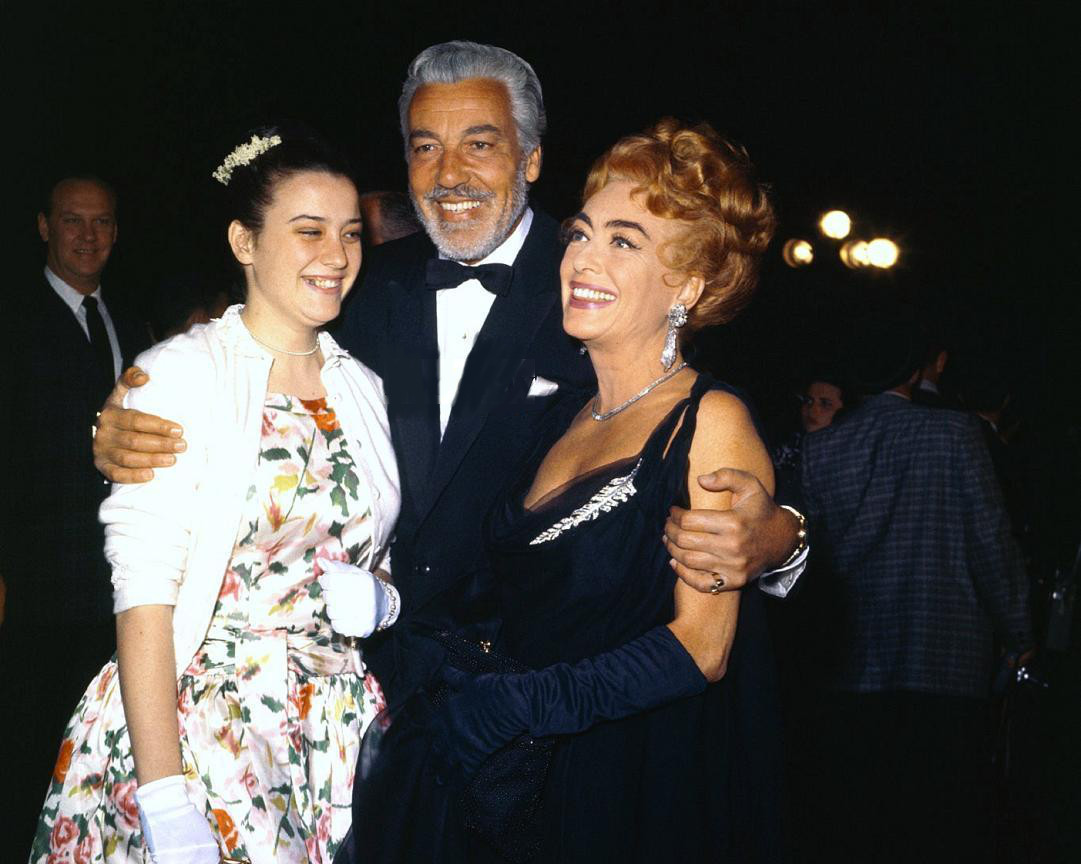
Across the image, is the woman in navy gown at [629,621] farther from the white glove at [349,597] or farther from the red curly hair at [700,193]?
the white glove at [349,597]

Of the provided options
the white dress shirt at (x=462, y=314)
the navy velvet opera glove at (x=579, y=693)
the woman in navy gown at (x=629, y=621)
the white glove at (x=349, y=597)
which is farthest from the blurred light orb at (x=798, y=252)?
the navy velvet opera glove at (x=579, y=693)

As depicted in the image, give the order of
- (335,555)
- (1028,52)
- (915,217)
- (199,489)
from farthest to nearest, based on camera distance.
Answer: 1. (915,217)
2. (1028,52)
3. (335,555)
4. (199,489)

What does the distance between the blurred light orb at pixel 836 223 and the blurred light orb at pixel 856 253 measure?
96 millimetres

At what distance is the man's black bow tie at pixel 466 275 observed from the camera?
7.80 feet

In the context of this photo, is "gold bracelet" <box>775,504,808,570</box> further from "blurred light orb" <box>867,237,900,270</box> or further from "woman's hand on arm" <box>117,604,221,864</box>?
"blurred light orb" <box>867,237,900,270</box>

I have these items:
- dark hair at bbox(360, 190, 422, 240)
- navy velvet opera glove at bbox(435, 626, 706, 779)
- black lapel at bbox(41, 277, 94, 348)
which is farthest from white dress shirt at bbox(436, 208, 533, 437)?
black lapel at bbox(41, 277, 94, 348)

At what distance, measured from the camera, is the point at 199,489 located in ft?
5.77

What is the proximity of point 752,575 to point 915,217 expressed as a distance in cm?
696

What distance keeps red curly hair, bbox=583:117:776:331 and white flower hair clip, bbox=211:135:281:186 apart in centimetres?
63

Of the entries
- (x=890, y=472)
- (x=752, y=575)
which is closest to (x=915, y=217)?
(x=890, y=472)

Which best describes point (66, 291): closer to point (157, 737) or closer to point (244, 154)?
point (244, 154)

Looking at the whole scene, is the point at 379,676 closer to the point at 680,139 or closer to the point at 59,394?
the point at 680,139

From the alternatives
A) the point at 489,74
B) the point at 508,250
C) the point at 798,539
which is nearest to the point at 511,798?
the point at 798,539

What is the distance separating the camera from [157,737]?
165cm
